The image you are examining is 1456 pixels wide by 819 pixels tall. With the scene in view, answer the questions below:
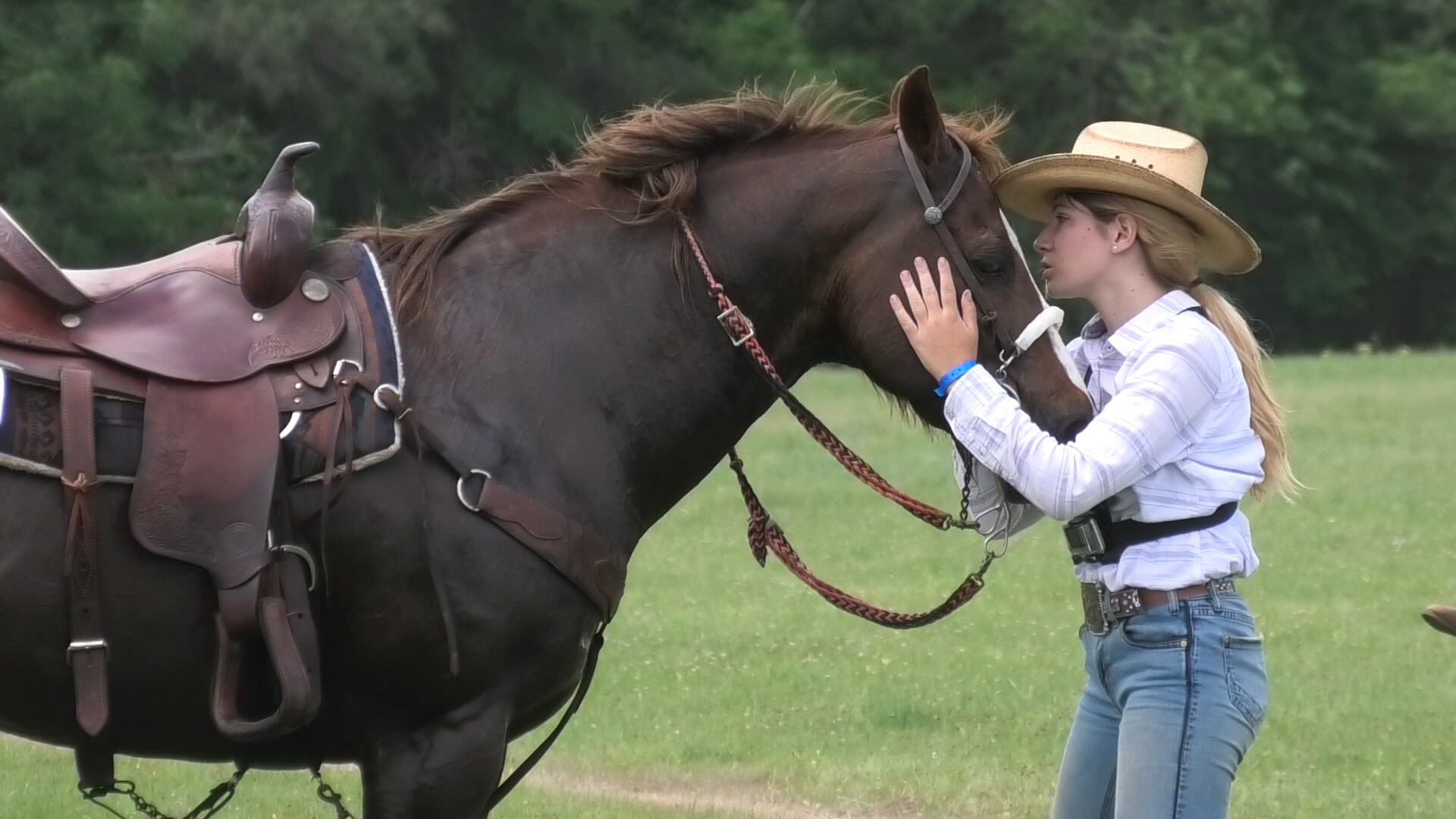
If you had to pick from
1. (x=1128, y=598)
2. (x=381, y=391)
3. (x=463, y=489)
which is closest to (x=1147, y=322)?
(x=1128, y=598)

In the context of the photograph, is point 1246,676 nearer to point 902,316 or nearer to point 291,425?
point 902,316

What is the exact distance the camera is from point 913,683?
7652mm

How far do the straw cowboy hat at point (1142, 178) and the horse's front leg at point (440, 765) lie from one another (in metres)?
1.48

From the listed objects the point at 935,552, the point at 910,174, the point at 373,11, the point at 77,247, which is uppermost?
the point at 910,174

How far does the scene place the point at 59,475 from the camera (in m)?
2.95

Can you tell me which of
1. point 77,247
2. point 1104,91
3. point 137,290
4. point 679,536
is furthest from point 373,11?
point 137,290

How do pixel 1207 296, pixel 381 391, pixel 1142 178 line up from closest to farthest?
pixel 381 391 < pixel 1142 178 < pixel 1207 296

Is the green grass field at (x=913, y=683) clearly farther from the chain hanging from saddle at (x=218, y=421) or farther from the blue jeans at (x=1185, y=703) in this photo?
the chain hanging from saddle at (x=218, y=421)

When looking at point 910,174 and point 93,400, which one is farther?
point 910,174

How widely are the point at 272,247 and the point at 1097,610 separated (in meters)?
1.79

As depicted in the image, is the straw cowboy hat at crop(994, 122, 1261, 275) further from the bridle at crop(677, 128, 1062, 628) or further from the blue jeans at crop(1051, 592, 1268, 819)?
the blue jeans at crop(1051, 592, 1268, 819)

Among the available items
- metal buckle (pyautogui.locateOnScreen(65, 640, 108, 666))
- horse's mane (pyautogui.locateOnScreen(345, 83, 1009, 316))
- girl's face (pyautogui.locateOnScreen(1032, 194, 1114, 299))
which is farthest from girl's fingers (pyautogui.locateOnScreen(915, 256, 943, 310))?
metal buckle (pyautogui.locateOnScreen(65, 640, 108, 666))

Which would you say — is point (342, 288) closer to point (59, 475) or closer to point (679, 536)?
point (59, 475)

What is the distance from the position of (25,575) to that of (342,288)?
770mm
